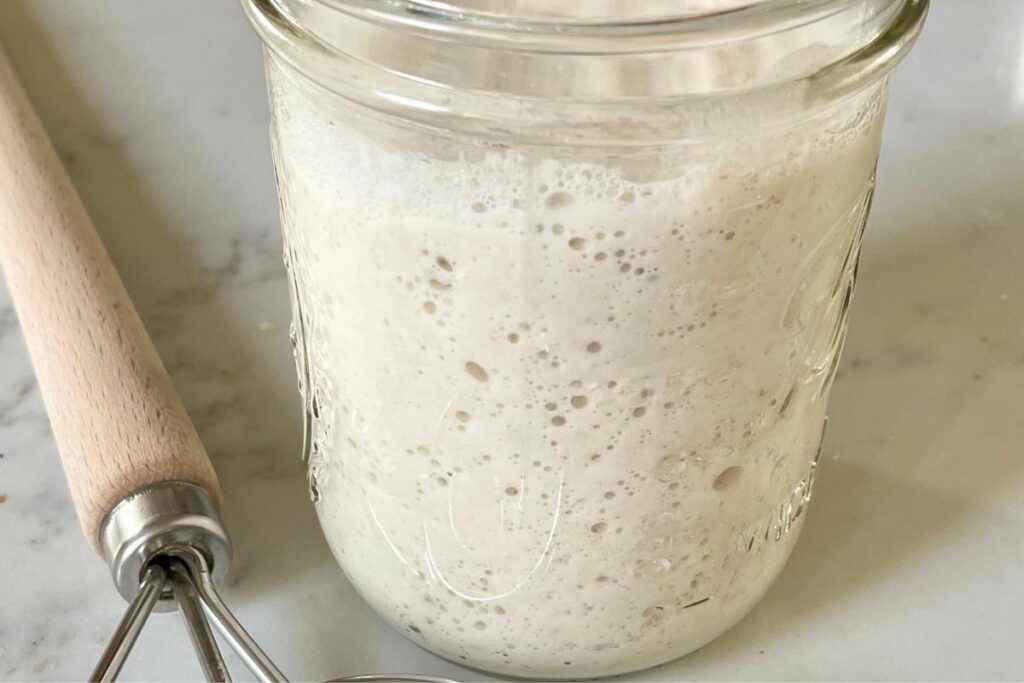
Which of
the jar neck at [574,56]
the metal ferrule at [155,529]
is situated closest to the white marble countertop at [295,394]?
the metal ferrule at [155,529]

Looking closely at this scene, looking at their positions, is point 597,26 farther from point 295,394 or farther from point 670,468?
point 295,394

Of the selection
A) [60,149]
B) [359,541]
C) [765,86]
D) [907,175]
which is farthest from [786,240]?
[60,149]

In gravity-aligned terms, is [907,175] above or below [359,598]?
above

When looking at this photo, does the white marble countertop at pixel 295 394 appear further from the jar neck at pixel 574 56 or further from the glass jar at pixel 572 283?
the jar neck at pixel 574 56

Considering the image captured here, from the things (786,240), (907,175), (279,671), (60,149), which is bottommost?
(279,671)

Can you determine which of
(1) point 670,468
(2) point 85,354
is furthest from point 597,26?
(2) point 85,354

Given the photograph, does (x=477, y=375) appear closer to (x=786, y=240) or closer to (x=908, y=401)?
(x=786, y=240)

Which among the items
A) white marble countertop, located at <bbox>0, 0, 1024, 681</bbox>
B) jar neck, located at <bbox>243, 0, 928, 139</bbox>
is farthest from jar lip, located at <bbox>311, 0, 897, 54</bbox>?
white marble countertop, located at <bbox>0, 0, 1024, 681</bbox>

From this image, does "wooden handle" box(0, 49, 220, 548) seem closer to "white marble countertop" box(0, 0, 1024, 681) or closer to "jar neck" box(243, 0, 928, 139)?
"white marble countertop" box(0, 0, 1024, 681)
